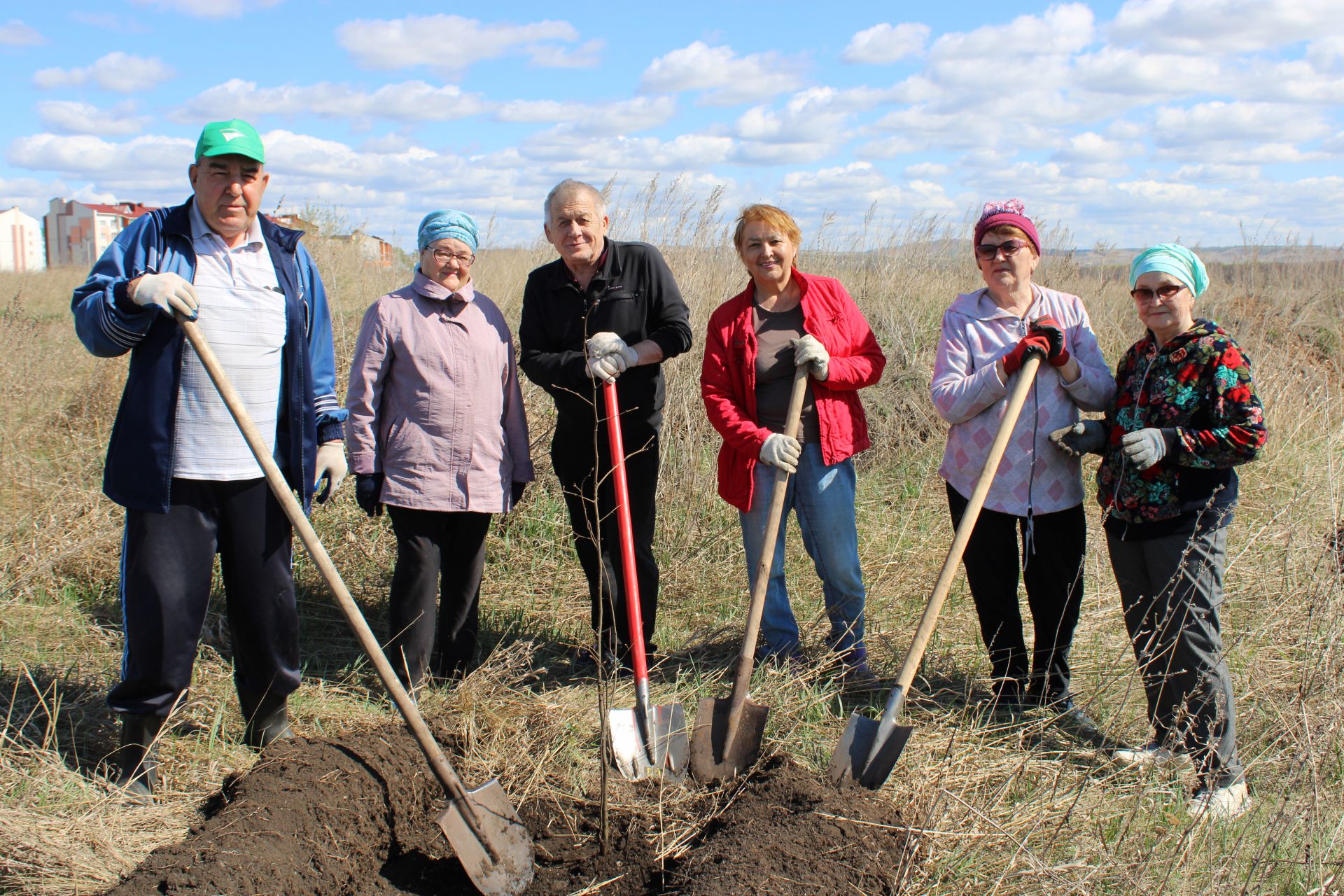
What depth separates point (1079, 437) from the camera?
10.7 ft

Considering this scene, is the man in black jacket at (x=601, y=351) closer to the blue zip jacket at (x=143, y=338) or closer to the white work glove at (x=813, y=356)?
the white work glove at (x=813, y=356)

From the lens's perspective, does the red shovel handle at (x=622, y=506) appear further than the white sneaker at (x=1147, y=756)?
Yes

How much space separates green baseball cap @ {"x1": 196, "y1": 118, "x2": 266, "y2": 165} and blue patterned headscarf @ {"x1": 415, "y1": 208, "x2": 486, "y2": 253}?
0.72 metres

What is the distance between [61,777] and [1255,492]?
6234 mm

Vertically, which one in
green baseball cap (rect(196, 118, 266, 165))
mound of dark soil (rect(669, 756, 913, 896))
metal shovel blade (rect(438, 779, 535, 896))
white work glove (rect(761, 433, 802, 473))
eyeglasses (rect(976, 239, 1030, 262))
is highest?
green baseball cap (rect(196, 118, 266, 165))

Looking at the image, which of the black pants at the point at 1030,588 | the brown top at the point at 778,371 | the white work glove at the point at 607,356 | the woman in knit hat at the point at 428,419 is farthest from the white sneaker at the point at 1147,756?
the woman in knit hat at the point at 428,419

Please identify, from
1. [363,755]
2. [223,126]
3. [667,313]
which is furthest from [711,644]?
[223,126]

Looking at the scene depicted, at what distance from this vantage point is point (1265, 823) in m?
2.76

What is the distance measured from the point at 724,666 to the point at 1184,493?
75.4 inches

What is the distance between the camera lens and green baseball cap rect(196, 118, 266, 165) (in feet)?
9.13

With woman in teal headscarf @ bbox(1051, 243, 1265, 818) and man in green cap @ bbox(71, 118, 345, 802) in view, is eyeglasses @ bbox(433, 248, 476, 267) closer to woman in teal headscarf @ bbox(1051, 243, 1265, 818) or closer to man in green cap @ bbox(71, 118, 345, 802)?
man in green cap @ bbox(71, 118, 345, 802)

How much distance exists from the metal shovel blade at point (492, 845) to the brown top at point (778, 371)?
5.52ft

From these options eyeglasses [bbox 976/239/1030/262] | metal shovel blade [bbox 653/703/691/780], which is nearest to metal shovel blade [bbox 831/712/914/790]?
metal shovel blade [bbox 653/703/691/780]

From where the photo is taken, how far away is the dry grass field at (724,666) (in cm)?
254
